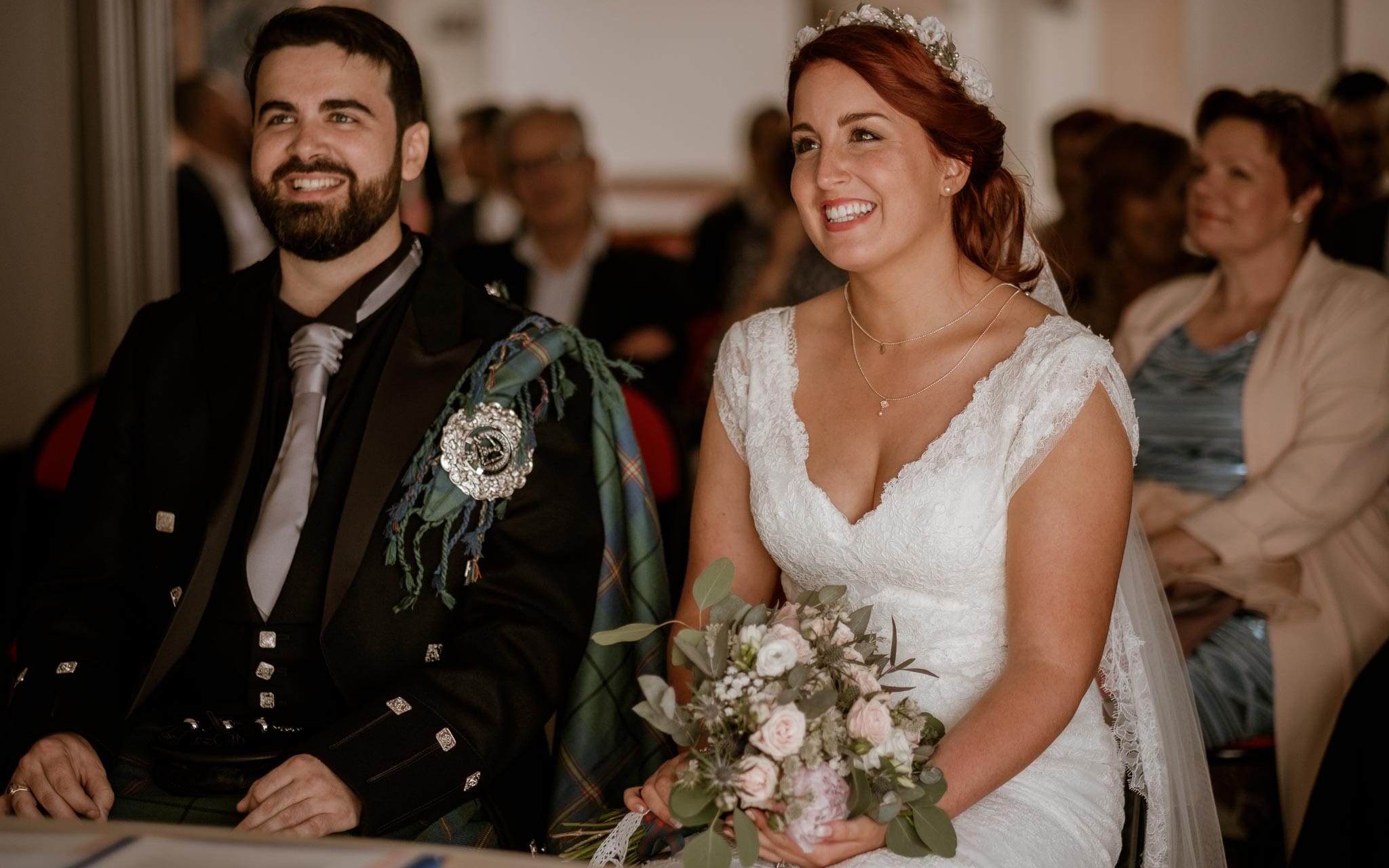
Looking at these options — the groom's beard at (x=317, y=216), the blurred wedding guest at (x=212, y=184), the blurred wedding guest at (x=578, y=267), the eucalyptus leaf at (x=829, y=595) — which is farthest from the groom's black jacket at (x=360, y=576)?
the blurred wedding guest at (x=212, y=184)

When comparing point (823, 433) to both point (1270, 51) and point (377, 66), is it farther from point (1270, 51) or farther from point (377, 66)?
point (1270, 51)

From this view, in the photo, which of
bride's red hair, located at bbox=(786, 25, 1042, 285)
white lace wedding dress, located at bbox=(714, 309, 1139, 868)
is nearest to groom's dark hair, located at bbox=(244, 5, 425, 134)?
bride's red hair, located at bbox=(786, 25, 1042, 285)

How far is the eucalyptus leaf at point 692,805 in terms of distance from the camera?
167 cm

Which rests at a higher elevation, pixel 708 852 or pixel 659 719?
pixel 659 719

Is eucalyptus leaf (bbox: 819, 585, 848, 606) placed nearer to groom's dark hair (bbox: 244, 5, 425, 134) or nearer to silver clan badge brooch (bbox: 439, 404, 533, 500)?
silver clan badge brooch (bbox: 439, 404, 533, 500)

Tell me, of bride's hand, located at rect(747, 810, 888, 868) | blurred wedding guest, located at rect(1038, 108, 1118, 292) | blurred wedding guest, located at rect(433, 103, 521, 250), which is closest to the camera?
bride's hand, located at rect(747, 810, 888, 868)

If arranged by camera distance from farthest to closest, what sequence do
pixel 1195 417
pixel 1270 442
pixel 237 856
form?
pixel 1195 417
pixel 1270 442
pixel 237 856

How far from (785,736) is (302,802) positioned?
0.81 meters

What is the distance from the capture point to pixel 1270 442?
3.12m

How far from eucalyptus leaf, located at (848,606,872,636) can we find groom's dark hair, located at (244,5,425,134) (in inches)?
52.6

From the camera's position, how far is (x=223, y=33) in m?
8.57

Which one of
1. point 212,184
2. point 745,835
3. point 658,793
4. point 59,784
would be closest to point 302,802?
point 59,784

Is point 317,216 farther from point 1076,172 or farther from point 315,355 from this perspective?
point 1076,172

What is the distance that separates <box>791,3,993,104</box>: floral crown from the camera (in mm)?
2211
